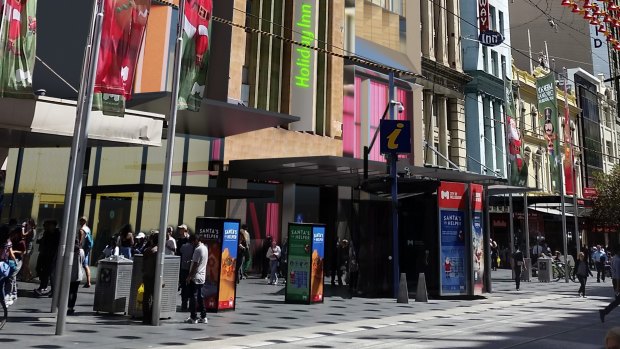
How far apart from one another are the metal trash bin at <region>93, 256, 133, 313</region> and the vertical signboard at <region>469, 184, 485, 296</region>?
37.5 feet

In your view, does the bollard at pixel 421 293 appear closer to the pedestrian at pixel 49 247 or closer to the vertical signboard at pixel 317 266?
the vertical signboard at pixel 317 266

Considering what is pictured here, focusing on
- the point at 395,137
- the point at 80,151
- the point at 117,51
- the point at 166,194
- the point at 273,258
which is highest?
the point at 395,137

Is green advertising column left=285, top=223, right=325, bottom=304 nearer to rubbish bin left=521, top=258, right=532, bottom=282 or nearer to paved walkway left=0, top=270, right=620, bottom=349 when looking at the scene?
paved walkway left=0, top=270, right=620, bottom=349

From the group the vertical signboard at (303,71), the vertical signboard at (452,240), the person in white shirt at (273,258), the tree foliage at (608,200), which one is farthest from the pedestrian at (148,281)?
the tree foliage at (608,200)

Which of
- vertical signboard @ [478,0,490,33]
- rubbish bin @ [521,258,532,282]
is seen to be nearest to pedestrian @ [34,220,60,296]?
rubbish bin @ [521,258,532,282]

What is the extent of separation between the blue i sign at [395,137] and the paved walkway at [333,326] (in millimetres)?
4649

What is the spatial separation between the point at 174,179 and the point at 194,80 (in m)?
11.5

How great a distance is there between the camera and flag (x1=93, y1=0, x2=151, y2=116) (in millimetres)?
9719

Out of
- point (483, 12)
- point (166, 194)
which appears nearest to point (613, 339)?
point (166, 194)

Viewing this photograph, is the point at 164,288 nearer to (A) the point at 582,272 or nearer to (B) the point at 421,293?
(B) the point at 421,293

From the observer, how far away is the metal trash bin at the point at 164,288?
35.3 feet

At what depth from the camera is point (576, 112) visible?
177 feet

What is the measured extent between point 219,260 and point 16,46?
239 inches

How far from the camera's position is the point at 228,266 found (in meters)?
12.7
